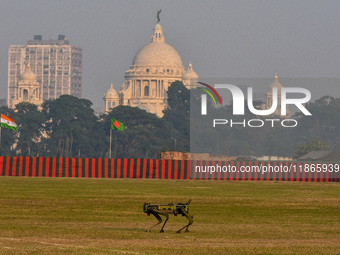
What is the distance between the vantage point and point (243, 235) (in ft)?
80.6

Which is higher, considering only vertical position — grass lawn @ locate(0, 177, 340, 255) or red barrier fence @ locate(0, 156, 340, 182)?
red barrier fence @ locate(0, 156, 340, 182)

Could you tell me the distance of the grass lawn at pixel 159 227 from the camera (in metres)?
21.4

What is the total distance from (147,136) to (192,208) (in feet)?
522

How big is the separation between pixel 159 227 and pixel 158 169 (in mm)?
46130

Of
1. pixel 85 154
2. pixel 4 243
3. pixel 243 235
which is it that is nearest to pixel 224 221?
pixel 243 235

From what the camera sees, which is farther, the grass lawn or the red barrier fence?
the red barrier fence

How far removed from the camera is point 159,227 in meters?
26.3

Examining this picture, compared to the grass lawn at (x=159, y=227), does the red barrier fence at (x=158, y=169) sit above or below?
above

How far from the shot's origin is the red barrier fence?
2778 inches

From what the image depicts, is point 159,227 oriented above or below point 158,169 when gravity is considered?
below

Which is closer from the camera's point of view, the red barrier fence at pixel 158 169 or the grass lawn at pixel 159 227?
the grass lawn at pixel 159 227

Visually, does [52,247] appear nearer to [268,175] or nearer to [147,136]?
[268,175]

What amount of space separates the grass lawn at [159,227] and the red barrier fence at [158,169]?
27.1 metres

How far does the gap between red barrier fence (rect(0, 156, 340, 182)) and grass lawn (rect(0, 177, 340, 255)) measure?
2712cm
